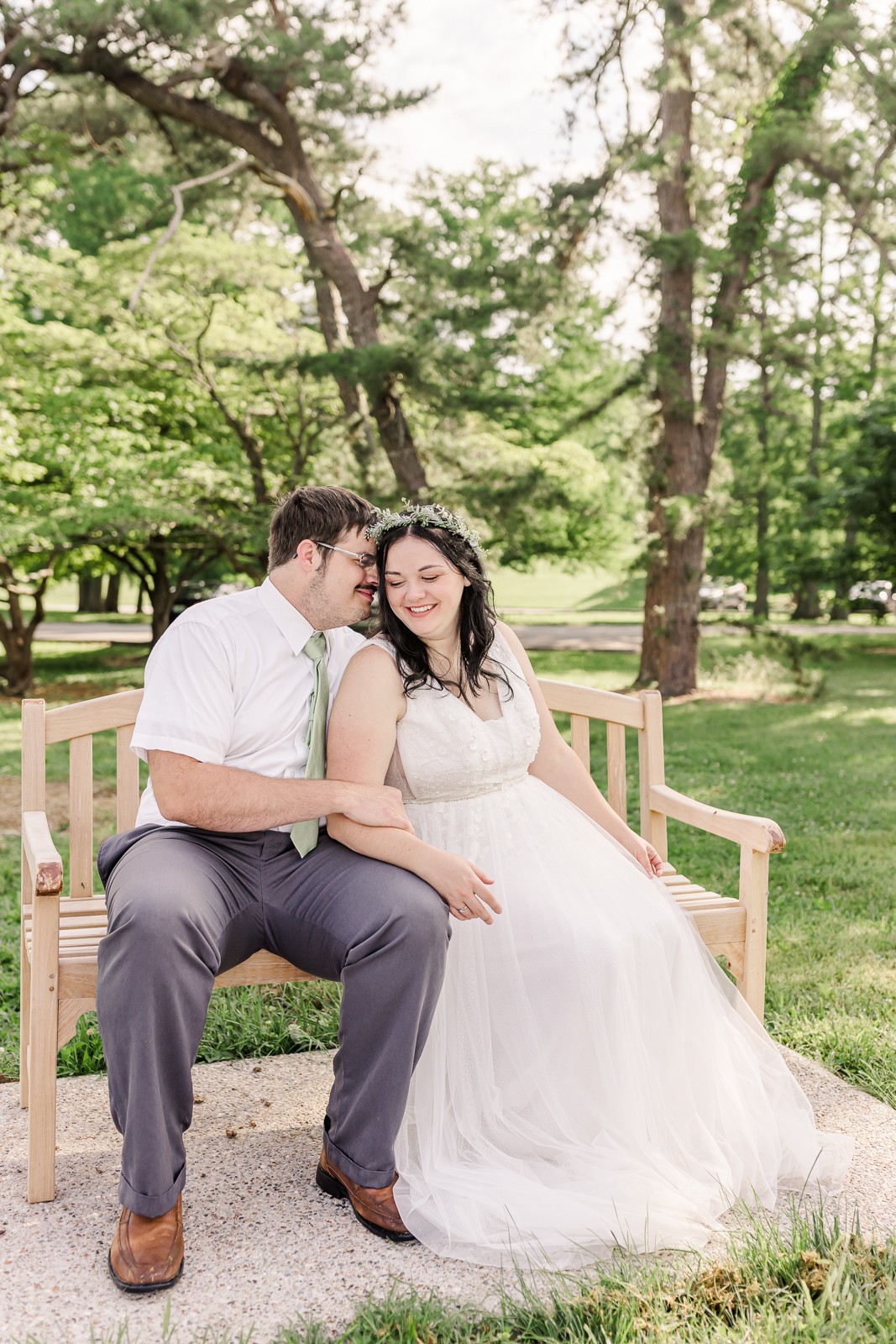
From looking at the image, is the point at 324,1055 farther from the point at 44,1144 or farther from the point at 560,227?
the point at 560,227

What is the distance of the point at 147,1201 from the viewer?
2252 millimetres

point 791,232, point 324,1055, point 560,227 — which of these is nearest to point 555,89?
point 560,227

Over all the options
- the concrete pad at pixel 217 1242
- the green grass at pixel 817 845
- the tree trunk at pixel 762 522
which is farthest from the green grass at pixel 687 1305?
the tree trunk at pixel 762 522

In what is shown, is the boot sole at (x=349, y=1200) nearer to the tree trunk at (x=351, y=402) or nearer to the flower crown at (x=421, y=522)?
the flower crown at (x=421, y=522)

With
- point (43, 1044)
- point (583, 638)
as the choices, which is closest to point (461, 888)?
point (43, 1044)

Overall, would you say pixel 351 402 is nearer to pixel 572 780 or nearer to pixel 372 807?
pixel 572 780

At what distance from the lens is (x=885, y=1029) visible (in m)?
3.56

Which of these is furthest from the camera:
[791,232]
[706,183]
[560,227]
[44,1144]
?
[791,232]

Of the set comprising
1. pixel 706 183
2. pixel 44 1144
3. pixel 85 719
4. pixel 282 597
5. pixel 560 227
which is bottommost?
pixel 44 1144

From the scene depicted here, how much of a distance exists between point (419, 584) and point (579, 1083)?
1439 mm

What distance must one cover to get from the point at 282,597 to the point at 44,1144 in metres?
1.59

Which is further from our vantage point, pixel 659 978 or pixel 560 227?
pixel 560 227

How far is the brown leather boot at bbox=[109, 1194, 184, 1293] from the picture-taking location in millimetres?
2238

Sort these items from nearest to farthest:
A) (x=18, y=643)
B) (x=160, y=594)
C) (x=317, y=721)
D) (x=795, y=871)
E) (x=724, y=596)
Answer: (x=317, y=721) < (x=795, y=871) < (x=18, y=643) < (x=160, y=594) < (x=724, y=596)
